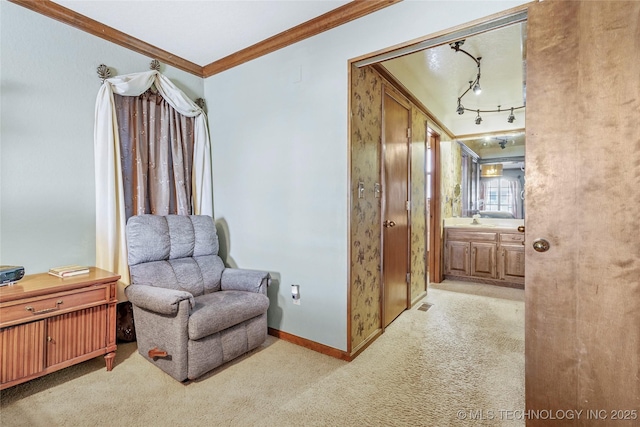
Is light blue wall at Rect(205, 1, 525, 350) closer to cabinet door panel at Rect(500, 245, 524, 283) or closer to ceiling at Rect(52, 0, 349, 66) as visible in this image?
ceiling at Rect(52, 0, 349, 66)

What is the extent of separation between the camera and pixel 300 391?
179 centimetres

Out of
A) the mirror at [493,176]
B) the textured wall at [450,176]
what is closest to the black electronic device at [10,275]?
the textured wall at [450,176]

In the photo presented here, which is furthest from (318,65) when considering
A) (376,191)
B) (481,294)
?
(481,294)

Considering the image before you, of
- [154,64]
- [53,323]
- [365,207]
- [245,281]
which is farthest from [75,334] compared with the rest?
[154,64]

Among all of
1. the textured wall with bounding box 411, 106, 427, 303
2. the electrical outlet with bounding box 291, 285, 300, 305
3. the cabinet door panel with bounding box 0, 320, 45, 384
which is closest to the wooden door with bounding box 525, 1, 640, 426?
the electrical outlet with bounding box 291, 285, 300, 305

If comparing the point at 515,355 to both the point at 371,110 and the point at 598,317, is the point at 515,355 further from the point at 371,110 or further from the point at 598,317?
the point at 371,110

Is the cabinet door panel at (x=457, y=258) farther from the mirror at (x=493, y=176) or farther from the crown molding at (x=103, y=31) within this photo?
the crown molding at (x=103, y=31)

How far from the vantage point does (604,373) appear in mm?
1175

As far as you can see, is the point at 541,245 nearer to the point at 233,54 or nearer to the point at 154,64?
the point at 233,54

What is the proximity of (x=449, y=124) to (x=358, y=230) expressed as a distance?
3235 millimetres

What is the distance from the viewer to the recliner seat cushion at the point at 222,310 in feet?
5.92

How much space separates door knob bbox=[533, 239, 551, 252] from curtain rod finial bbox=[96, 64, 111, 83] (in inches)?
122

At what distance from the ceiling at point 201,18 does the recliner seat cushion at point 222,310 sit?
210 cm

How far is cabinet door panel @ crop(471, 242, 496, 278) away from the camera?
4.23 meters
